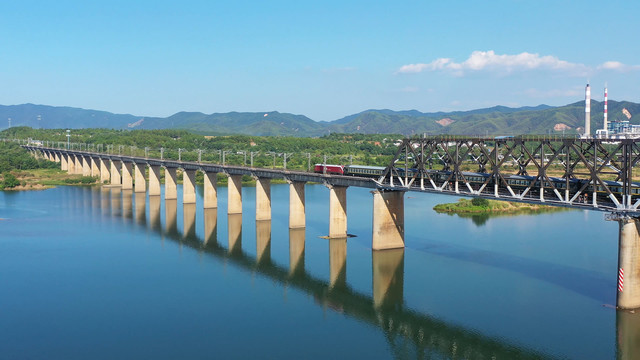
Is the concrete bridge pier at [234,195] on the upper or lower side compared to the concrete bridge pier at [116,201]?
upper

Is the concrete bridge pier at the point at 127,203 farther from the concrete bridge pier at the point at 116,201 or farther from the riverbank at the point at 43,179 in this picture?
the riverbank at the point at 43,179

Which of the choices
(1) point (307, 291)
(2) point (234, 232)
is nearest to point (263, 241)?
(2) point (234, 232)

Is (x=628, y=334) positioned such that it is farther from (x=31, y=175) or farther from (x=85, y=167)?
(x=31, y=175)

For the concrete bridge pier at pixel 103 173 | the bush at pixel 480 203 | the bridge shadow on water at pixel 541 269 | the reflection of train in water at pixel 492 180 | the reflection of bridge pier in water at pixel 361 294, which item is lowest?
the reflection of bridge pier in water at pixel 361 294

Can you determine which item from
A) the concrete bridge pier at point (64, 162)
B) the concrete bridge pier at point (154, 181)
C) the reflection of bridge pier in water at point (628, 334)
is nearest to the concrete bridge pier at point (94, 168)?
the concrete bridge pier at point (64, 162)

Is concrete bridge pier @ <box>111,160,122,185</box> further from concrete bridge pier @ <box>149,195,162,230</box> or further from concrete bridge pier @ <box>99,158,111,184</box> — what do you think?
concrete bridge pier @ <box>149,195,162,230</box>

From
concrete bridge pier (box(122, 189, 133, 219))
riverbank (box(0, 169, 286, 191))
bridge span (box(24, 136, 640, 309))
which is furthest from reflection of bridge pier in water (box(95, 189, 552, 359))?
riverbank (box(0, 169, 286, 191))
